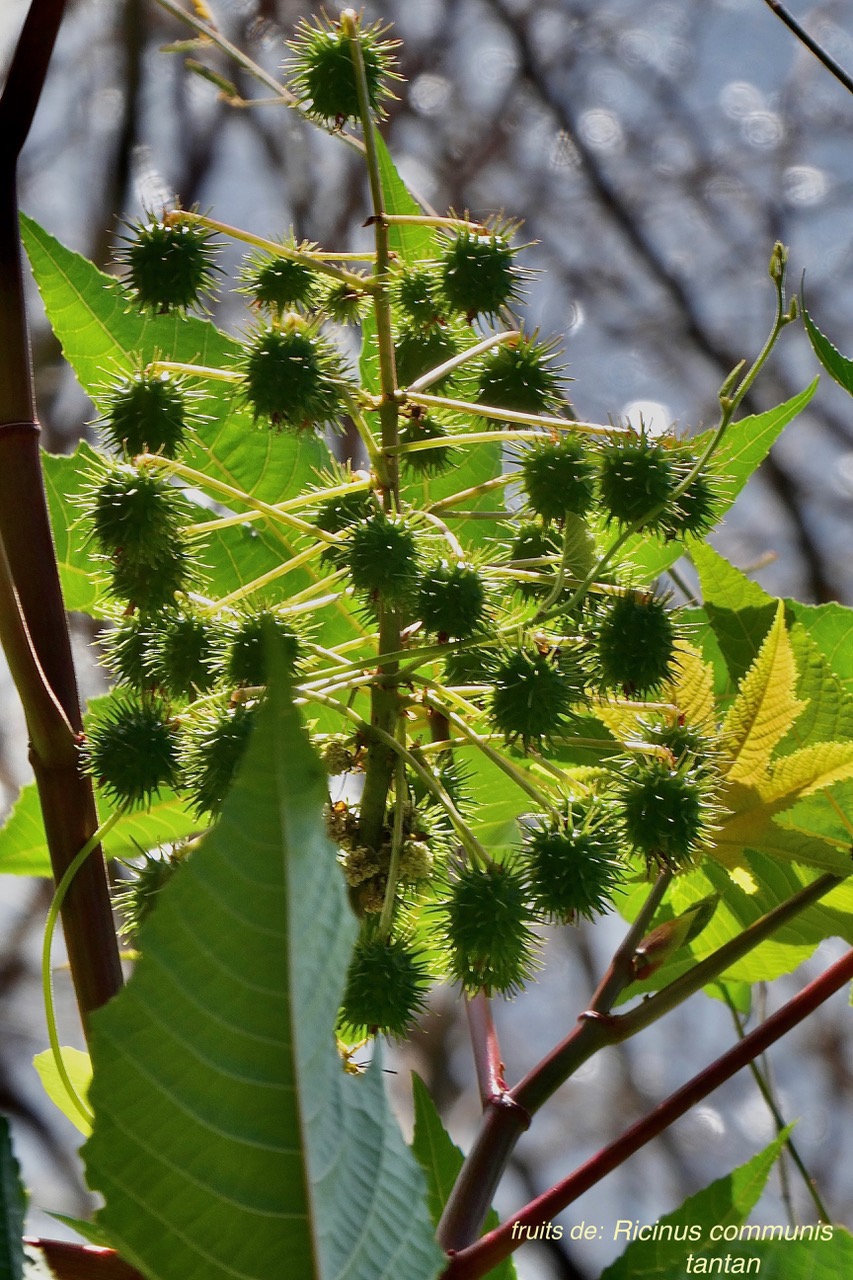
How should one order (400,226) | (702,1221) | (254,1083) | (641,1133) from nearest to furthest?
(254,1083) → (641,1133) → (702,1221) → (400,226)

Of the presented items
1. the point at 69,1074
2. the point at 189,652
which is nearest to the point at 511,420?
the point at 189,652

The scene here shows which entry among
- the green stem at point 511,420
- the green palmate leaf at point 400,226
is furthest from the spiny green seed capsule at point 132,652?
the green palmate leaf at point 400,226

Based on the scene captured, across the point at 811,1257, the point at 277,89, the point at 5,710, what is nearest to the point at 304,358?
the point at 277,89

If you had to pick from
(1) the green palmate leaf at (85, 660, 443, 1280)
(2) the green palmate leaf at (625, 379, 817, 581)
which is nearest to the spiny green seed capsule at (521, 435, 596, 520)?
(2) the green palmate leaf at (625, 379, 817, 581)

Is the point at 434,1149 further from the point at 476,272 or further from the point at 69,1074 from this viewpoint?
the point at 476,272

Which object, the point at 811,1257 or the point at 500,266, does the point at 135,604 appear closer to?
the point at 500,266

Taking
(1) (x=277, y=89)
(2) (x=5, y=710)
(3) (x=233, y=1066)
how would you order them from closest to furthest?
(3) (x=233, y=1066), (1) (x=277, y=89), (2) (x=5, y=710)

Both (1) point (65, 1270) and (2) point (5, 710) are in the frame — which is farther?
(2) point (5, 710)

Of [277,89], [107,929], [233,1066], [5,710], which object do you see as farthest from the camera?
[5,710]
